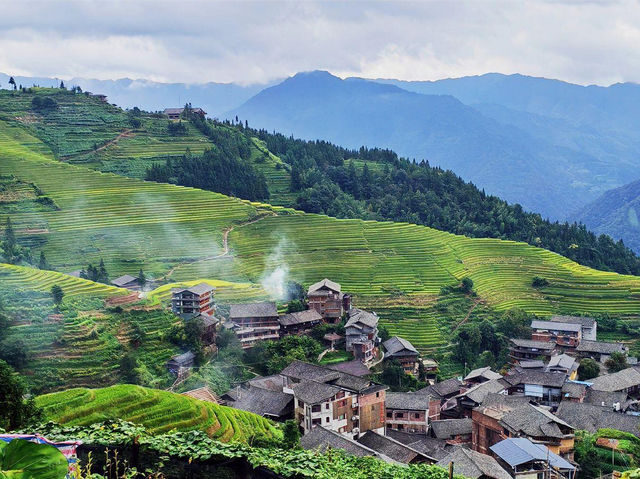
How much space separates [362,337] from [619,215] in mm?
88778

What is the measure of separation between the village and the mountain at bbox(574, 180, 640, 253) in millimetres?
74307

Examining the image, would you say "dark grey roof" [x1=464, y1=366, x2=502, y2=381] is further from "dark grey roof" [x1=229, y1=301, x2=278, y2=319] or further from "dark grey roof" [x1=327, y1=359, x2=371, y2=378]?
"dark grey roof" [x1=229, y1=301, x2=278, y2=319]

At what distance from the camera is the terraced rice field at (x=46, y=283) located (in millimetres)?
24734

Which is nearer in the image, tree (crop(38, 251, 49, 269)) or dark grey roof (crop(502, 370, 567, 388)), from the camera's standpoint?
dark grey roof (crop(502, 370, 567, 388))

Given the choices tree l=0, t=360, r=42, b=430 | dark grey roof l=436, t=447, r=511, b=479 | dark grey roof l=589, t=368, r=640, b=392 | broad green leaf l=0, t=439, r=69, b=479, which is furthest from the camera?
dark grey roof l=589, t=368, r=640, b=392

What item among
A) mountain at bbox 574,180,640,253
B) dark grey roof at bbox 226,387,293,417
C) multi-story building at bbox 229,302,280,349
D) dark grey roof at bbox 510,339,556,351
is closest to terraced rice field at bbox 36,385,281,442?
dark grey roof at bbox 226,387,293,417

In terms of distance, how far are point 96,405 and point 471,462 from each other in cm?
868

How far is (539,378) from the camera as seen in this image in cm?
2594

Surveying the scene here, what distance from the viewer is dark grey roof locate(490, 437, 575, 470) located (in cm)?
1686

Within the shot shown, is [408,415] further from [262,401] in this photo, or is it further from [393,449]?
[262,401]

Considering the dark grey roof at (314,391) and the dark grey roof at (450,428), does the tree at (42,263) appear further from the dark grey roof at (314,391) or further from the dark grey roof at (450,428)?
the dark grey roof at (450,428)

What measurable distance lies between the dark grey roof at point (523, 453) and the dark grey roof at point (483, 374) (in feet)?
29.2

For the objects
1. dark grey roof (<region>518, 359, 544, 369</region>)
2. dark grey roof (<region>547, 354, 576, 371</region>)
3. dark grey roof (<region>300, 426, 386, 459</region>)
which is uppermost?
dark grey roof (<region>300, 426, 386, 459</region>)

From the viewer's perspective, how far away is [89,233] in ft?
118
